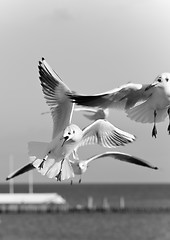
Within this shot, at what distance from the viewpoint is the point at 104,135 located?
5242 millimetres

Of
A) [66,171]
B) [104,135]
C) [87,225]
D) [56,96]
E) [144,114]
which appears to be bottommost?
[87,225]

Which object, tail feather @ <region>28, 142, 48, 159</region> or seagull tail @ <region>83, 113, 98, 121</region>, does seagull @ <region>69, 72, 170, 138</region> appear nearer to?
tail feather @ <region>28, 142, 48, 159</region>

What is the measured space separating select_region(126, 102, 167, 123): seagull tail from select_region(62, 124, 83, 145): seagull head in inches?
11.0

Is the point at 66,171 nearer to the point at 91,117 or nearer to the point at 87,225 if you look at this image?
the point at 91,117

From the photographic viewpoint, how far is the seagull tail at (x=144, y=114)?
431 centimetres

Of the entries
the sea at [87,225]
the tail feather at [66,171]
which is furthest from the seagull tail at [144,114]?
the sea at [87,225]

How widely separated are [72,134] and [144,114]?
469 millimetres

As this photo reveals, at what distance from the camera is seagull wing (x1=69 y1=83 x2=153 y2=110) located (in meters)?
4.13

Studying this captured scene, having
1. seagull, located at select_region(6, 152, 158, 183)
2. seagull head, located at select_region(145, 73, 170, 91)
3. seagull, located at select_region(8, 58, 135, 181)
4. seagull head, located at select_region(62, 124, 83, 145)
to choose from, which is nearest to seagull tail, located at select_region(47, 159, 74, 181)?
seagull, located at select_region(8, 58, 135, 181)

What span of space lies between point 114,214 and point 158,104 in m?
97.4

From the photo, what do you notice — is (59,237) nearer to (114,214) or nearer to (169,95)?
(114,214)

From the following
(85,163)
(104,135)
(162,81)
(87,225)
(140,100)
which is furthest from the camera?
(87,225)

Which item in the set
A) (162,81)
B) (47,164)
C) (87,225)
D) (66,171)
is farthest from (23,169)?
(87,225)

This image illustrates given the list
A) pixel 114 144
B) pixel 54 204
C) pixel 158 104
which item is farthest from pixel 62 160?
pixel 54 204
